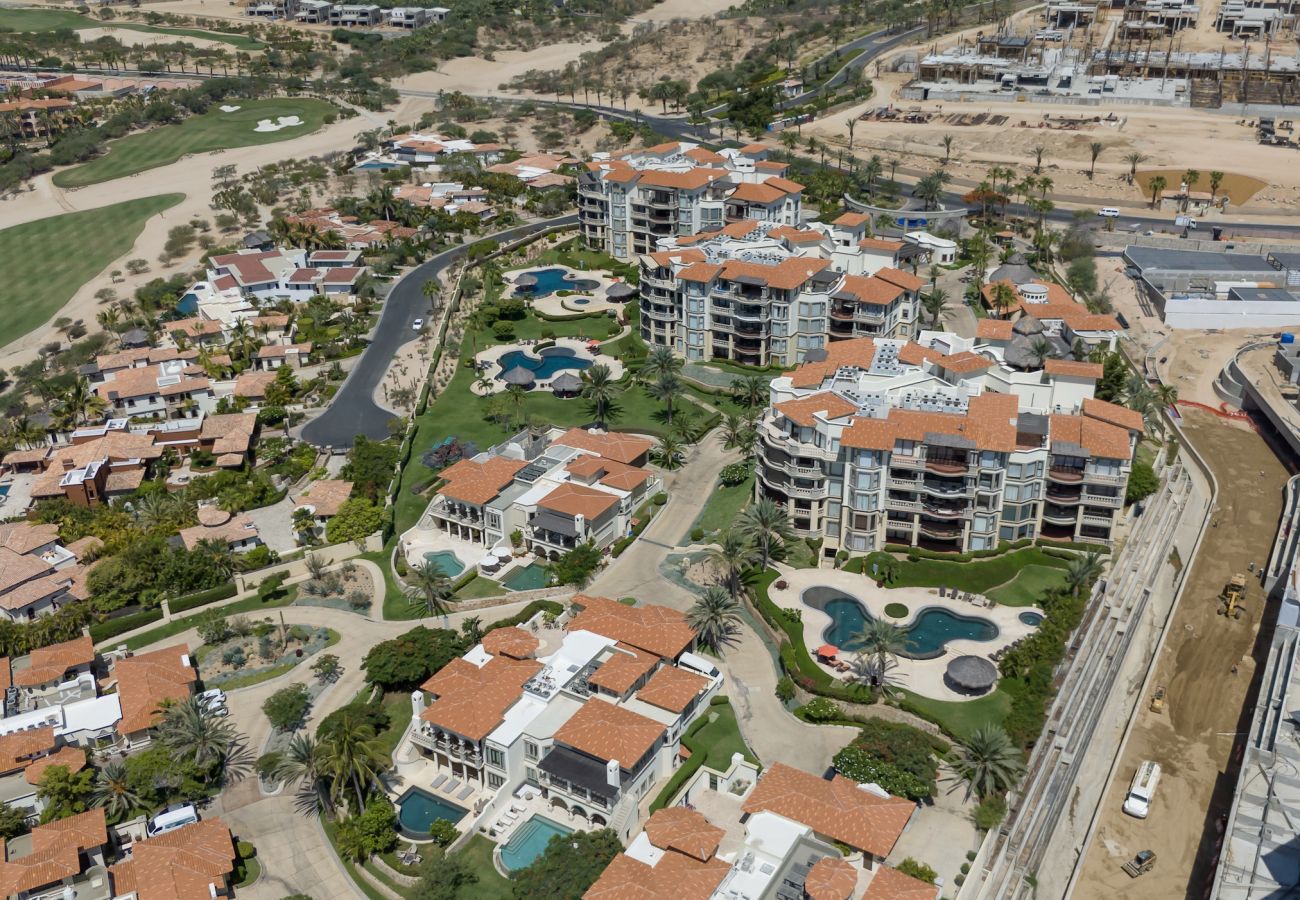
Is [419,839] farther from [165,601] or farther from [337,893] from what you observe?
[165,601]

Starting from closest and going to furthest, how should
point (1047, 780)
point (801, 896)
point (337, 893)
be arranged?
point (801, 896), point (337, 893), point (1047, 780)

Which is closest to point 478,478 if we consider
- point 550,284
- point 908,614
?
point 908,614

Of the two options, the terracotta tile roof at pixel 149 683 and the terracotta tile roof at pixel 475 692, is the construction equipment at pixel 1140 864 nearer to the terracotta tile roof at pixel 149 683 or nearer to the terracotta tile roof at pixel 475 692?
the terracotta tile roof at pixel 475 692

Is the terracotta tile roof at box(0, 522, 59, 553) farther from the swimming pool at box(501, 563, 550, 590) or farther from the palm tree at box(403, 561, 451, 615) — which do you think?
the swimming pool at box(501, 563, 550, 590)

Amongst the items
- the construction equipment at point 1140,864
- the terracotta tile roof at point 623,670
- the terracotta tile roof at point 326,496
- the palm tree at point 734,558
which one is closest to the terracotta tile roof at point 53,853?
the terracotta tile roof at point 623,670

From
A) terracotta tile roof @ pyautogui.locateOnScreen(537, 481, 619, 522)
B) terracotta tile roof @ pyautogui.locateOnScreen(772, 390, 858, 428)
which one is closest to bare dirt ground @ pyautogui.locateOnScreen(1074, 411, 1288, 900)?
terracotta tile roof @ pyautogui.locateOnScreen(772, 390, 858, 428)

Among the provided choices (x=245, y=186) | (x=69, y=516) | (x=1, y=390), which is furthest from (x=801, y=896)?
(x=245, y=186)
